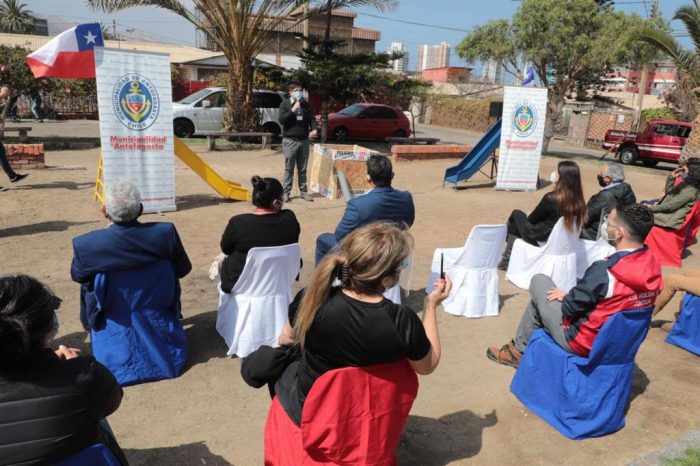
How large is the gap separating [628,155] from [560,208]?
641 inches

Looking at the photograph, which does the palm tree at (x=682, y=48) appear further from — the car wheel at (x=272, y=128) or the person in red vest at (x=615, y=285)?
the person in red vest at (x=615, y=285)

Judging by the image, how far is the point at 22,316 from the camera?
5.39 feet

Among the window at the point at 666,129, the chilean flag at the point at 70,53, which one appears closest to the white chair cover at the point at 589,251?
the chilean flag at the point at 70,53

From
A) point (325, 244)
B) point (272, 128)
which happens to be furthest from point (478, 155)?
point (272, 128)

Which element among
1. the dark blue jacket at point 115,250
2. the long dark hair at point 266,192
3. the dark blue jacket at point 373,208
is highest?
the long dark hair at point 266,192

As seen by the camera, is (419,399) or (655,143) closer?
(419,399)

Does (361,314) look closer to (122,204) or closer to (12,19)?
(122,204)

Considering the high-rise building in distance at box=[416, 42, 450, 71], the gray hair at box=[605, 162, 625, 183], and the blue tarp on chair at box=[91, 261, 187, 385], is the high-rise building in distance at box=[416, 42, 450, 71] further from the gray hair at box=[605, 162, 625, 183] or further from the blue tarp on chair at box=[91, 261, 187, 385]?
the blue tarp on chair at box=[91, 261, 187, 385]

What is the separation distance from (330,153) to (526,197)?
420 cm

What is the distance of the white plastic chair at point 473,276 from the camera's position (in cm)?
472

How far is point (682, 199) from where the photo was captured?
631cm

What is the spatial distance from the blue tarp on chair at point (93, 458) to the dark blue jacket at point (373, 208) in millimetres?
2541

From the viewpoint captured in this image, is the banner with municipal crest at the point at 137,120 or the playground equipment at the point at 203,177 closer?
the banner with municipal crest at the point at 137,120

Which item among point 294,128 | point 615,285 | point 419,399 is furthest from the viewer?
point 294,128
